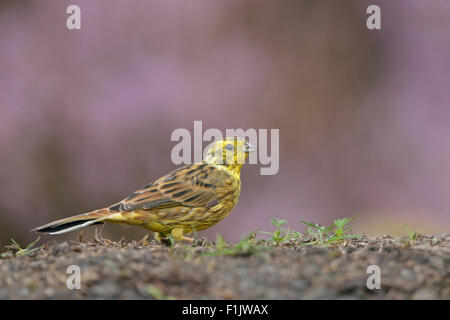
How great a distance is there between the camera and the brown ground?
3.06m

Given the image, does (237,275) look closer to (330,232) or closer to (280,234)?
(280,234)

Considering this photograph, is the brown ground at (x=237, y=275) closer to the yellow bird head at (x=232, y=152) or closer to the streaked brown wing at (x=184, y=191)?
the streaked brown wing at (x=184, y=191)

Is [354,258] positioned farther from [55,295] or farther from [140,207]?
[140,207]

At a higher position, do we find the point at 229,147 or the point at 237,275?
the point at 229,147

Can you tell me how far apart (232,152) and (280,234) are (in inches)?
55.2

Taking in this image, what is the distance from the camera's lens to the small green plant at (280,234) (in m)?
4.70

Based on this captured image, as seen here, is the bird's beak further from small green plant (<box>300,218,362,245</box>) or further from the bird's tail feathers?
the bird's tail feathers

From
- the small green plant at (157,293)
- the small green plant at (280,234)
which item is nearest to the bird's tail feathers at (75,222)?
the small green plant at (280,234)

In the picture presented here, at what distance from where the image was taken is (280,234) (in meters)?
4.95

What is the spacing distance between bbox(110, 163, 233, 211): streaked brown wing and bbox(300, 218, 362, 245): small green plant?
3.36ft

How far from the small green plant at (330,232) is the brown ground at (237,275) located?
103 cm

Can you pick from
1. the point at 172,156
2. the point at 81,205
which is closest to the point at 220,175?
the point at 172,156

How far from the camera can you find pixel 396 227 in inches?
Answer: 289

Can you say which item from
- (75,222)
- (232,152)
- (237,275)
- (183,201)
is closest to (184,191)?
(183,201)
